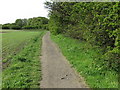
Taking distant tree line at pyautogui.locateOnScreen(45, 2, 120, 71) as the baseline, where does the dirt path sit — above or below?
below

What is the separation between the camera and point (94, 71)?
6.81 metres

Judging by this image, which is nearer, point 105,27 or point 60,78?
point 105,27

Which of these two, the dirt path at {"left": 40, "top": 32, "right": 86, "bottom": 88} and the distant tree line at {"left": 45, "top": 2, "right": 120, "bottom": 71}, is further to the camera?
the dirt path at {"left": 40, "top": 32, "right": 86, "bottom": 88}

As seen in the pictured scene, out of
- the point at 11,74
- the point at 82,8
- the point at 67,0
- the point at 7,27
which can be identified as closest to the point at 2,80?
the point at 11,74

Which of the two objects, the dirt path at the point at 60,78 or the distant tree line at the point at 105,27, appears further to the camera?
the dirt path at the point at 60,78

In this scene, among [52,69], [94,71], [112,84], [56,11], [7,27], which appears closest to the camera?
[112,84]

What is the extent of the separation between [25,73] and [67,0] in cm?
689

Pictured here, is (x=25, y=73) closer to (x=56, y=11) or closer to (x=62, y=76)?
(x=62, y=76)

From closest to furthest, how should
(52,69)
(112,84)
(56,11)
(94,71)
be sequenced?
(112,84) → (94,71) → (52,69) → (56,11)

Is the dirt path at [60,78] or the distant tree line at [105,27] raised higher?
the distant tree line at [105,27]

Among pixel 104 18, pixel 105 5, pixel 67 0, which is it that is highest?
pixel 67 0

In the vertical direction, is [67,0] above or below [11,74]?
above

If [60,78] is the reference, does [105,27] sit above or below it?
above

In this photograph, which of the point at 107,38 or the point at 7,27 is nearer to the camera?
the point at 107,38
